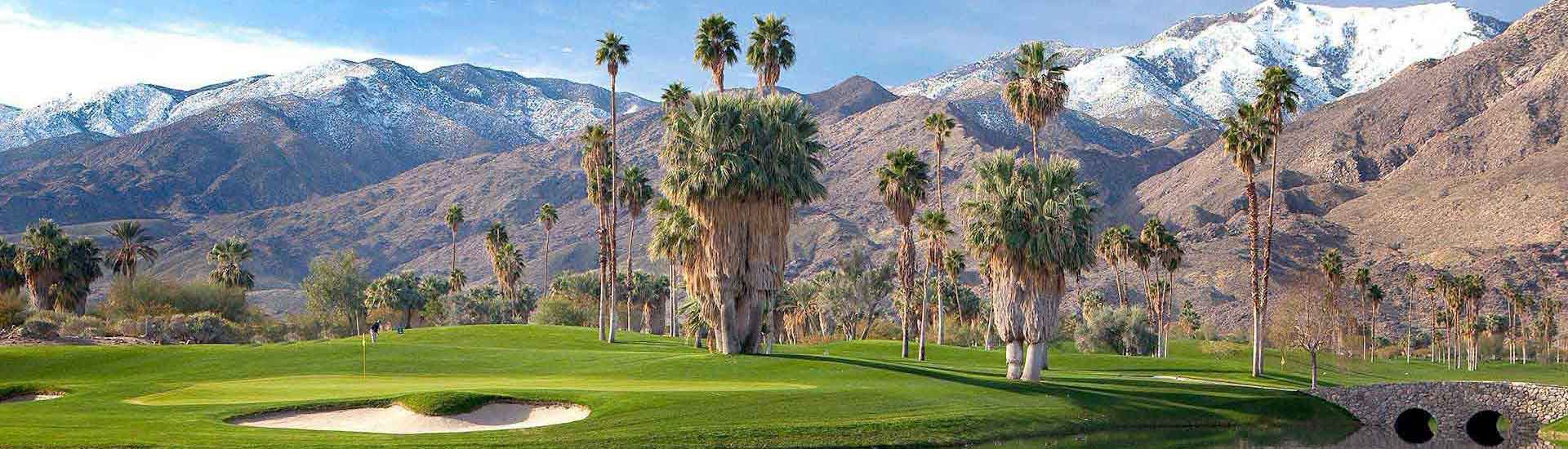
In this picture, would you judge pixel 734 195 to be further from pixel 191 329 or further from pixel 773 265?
pixel 191 329

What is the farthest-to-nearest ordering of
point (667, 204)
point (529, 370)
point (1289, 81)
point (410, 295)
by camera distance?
1. point (410, 295)
2. point (1289, 81)
3. point (667, 204)
4. point (529, 370)

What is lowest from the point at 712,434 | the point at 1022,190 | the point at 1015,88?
the point at 712,434

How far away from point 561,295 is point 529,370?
8538cm

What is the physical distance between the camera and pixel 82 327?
3004 inches

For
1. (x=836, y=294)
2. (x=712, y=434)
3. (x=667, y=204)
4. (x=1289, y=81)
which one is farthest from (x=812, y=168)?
(x=836, y=294)

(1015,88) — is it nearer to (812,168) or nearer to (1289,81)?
(812,168)

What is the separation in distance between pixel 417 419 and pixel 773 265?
21.6 m

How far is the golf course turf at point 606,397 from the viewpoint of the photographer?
3409 centimetres

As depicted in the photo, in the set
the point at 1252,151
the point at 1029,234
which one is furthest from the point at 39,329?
the point at 1252,151

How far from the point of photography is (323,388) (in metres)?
43.0

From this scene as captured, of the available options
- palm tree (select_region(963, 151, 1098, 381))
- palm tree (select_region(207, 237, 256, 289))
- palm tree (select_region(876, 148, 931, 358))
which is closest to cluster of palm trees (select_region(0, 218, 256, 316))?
palm tree (select_region(207, 237, 256, 289))

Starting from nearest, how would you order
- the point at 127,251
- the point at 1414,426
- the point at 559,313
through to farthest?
the point at 1414,426 → the point at 127,251 → the point at 559,313

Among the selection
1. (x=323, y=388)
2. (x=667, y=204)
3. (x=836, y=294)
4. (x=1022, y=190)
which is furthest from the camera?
(x=836, y=294)

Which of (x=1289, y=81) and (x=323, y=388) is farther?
(x=1289, y=81)
